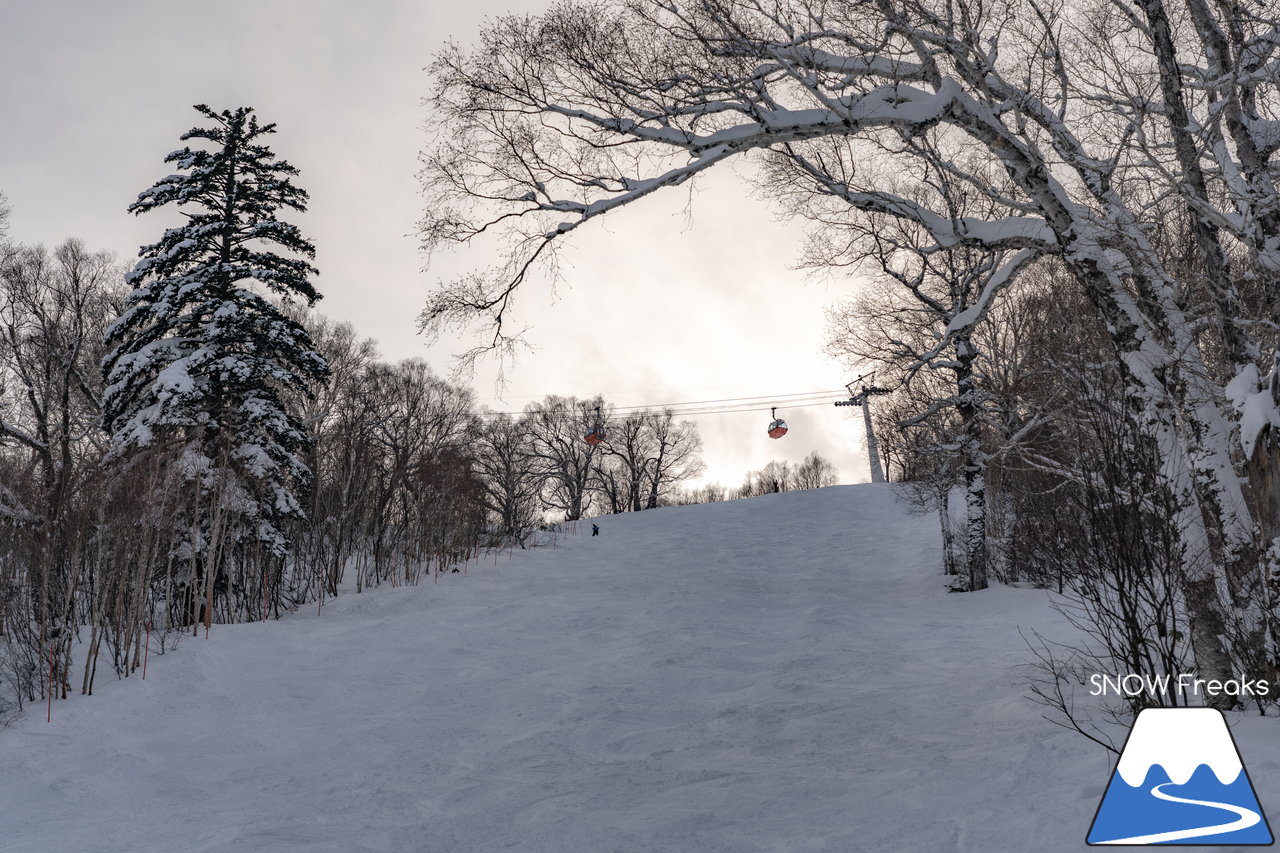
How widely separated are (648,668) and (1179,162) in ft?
25.7

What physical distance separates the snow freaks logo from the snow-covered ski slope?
0.66ft

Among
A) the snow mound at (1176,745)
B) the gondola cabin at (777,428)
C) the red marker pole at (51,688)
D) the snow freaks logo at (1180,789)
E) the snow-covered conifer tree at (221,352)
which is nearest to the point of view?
the snow freaks logo at (1180,789)

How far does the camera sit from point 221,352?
14.5 meters

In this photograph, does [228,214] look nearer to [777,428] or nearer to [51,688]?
[51,688]

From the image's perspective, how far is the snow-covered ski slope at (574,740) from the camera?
524cm

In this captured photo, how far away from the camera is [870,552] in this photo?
25.2m

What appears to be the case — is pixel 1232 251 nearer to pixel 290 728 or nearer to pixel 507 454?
pixel 290 728

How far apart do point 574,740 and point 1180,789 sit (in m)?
5.11

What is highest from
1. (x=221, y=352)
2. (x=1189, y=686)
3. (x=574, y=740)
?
(x=221, y=352)

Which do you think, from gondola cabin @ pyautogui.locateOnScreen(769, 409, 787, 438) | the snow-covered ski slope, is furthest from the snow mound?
gondola cabin @ pyautogui.locateOnScreen(769, 409, 787, 438)

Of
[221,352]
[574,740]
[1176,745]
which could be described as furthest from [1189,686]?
[221,352]

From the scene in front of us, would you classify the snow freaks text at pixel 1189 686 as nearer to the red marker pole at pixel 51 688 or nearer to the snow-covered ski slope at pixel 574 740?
the snow-covered ski slope at pixel 574 740

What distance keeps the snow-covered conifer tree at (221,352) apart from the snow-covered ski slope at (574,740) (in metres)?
2.51

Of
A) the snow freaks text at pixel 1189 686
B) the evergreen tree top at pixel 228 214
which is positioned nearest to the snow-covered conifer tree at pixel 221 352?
the evergreen tree top at pixel 228 214
